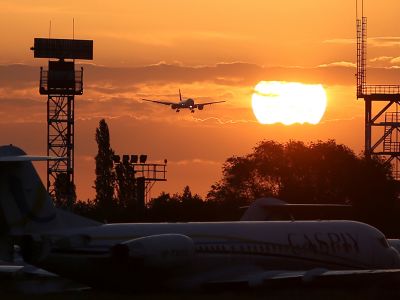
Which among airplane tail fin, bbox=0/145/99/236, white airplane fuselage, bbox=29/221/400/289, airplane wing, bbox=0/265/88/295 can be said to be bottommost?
airplane wing, bbox=0/265/88/295

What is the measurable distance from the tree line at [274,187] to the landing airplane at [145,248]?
41.0m

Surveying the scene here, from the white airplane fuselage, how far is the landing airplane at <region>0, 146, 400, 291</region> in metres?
0.04

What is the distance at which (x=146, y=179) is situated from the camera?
4715 inches

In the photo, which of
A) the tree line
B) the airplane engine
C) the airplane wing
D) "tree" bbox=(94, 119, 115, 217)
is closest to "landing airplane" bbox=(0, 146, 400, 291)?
the airplane engine

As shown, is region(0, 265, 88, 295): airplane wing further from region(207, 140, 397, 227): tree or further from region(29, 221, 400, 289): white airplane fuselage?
region(207, 140, 397, 227): tree

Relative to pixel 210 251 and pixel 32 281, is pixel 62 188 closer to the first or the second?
pixel 32 281

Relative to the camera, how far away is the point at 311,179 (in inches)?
5305

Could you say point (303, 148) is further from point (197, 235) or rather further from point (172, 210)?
point (197, 235)

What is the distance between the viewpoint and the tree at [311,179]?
380 ft

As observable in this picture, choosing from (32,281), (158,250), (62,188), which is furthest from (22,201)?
(62,188)

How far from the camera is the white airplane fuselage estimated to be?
44625mm

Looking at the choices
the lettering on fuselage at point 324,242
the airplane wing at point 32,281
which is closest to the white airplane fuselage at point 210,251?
the lettering on fuselage at point 324,242

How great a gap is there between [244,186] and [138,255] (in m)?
102

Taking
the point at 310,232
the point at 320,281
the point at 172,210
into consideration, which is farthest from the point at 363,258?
the point at 172,210
